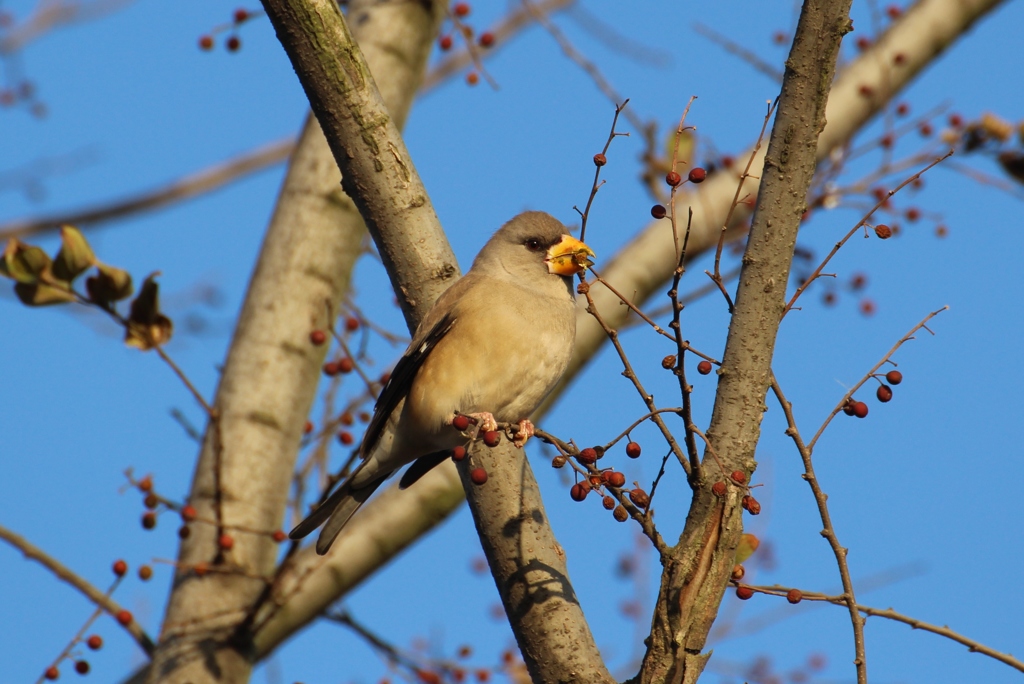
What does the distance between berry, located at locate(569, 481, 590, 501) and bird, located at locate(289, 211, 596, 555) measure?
107 cm

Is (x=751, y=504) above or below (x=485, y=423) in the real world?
below

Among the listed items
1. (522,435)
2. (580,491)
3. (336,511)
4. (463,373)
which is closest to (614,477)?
(580,491)

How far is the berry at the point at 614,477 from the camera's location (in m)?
2.79

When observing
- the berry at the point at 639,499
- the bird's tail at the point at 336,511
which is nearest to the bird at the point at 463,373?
the bird's tail at the point at 336,511

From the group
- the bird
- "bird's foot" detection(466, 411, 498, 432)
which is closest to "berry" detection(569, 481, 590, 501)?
"bird's foot" detection(466, 411, 498, 432)

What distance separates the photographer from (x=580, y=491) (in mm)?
2836

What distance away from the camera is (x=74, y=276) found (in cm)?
388

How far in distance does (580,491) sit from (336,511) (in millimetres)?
1852

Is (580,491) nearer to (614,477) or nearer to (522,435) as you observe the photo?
(614,477)

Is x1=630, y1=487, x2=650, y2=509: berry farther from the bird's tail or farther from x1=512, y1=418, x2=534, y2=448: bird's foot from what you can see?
the bird's tail

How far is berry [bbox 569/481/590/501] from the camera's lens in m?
2.83

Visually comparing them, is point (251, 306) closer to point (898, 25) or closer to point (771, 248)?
point (771, 248)

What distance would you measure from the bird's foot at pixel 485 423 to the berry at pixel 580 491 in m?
0.49

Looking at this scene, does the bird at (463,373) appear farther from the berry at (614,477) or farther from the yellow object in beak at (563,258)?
the berry at (614,477)
